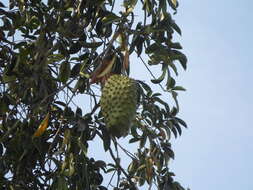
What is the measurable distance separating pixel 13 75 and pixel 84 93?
14.9 inches

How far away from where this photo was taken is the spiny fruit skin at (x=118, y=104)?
2.02m

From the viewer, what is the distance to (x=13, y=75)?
2852 mm

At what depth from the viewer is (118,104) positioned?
6.76ft

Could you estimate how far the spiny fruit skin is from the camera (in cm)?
202

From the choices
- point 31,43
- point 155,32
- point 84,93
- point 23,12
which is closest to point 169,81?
point 155,32

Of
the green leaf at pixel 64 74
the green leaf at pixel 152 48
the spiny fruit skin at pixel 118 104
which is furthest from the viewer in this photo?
the green leaf at pixel 152 48

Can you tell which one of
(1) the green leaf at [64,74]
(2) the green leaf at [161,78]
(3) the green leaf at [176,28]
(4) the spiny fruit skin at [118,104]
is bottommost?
(4) the spiny fruit skin at [118,104]

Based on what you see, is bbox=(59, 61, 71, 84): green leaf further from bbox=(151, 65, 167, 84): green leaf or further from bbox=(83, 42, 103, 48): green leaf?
bbox=(151, 65, 167, 84): green leaf

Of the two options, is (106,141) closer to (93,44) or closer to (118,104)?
(93,44)

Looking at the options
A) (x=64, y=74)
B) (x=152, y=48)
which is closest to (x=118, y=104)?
(x=64, y=74)

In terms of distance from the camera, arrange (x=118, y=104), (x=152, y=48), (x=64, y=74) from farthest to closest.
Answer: (x=152, y=48) → (x=64, y=74) → (x=118, y=104)

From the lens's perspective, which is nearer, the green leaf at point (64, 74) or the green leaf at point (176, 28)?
the green leaf at point (64, 74)

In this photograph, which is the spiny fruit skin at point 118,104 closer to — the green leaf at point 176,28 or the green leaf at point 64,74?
the green leaf at point 64,74

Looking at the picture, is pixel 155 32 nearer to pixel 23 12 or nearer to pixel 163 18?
pixel 163 18
